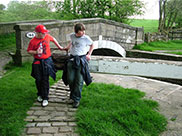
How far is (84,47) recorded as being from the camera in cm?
366

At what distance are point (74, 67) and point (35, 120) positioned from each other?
110 centimetres

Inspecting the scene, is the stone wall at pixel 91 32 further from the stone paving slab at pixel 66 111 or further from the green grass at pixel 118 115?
the green grass at pixel 118 115

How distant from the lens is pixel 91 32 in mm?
8820

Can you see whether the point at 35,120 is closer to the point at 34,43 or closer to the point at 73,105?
the point at 73,105

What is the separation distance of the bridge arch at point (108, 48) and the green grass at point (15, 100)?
3.87m

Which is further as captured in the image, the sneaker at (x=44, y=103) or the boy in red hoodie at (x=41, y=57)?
the sneaker at (x=44, y=103)

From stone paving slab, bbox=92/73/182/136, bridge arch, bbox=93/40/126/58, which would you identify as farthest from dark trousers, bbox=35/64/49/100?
bridge arch, bbox=93/40/126/58

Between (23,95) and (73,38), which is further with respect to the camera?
(23,95)

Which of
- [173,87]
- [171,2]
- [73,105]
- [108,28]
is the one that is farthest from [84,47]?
[171,2]

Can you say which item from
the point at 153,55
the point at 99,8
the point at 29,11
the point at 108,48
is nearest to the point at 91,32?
the point at 108,48

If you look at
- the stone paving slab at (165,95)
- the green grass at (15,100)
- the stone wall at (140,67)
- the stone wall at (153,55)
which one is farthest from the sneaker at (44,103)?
the stone wall at (153,55)

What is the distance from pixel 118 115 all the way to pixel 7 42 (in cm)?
906

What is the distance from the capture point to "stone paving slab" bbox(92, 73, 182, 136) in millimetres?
3289

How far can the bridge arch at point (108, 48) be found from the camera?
31.1 ft
